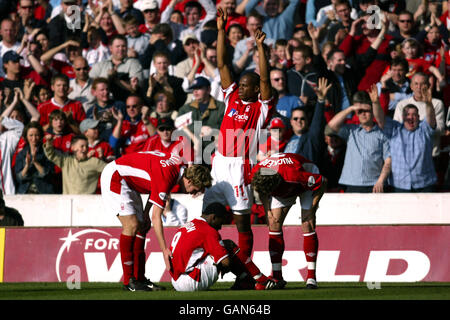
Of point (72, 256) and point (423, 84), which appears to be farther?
point (423, 84)

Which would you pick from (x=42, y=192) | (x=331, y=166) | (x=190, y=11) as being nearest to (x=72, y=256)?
(x=42, y=192)

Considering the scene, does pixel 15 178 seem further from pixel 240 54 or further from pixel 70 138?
pixel 240 54

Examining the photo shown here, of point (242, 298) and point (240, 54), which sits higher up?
point (240, 54)

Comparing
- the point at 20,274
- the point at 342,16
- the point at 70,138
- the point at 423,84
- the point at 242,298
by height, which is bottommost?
the point at 20,274

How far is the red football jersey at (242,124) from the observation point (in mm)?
11453

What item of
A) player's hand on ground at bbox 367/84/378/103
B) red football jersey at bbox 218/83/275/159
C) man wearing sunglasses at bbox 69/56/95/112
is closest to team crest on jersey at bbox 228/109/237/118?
red football jersey at bbox 218/83/275/159

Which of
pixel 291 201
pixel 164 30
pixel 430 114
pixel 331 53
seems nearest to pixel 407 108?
pixel 430 114

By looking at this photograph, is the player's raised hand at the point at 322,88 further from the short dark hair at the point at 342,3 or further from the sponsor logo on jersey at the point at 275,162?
the sponsor logo on jersey at the point at 275,162

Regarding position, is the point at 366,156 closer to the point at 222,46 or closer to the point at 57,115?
the point at 222,46

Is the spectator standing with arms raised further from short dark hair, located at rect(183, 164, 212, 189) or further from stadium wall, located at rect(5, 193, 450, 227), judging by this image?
short dark hair, located at rect(183, 164, 212, 189)

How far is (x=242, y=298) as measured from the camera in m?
9.66

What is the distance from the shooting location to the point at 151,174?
10.8 meters

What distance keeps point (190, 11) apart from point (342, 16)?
314 cm

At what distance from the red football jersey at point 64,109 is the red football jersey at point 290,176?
21.4 feet
